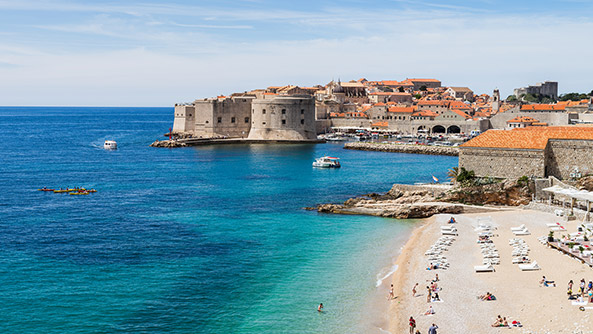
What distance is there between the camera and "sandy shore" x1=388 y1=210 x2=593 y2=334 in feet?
51.5

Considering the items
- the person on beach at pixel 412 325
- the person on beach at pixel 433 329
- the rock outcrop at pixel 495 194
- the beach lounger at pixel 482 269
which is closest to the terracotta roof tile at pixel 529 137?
the rock outcrop at pixel 495 194

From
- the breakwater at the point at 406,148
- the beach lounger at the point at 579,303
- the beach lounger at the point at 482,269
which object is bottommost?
the beach lounger at the point at 579,303

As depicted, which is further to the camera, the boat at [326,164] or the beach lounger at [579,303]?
the boat at [326,164]

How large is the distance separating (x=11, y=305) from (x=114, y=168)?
35.4m

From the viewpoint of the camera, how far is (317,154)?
6588 centimetres

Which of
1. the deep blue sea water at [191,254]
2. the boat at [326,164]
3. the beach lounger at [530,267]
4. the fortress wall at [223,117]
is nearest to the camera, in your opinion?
the deep blue sea water at [191,254]

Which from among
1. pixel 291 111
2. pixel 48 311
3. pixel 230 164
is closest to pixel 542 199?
pixel 48 311

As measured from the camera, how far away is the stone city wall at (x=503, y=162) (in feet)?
102

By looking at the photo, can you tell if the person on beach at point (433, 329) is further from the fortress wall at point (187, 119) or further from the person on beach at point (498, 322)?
the fortress wall at point (187, 119)

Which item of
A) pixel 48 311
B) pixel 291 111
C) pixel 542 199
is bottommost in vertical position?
pixel 48 311

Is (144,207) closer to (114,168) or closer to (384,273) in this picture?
(384,273)

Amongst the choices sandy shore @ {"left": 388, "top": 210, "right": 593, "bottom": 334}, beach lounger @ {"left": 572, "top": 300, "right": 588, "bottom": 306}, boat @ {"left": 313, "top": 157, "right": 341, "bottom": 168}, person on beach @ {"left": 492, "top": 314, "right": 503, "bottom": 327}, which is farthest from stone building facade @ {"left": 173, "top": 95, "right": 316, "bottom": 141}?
person on beach @ {"left": 492, "top": 314, "right": 503, "bottom": 327}

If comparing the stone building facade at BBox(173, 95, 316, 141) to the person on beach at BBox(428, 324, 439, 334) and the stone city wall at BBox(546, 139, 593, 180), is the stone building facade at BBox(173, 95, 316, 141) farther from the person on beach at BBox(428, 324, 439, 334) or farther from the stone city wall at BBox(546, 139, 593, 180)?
the person on beach at BBox(428, 324, 439, 334)

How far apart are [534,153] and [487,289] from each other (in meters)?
15.1
